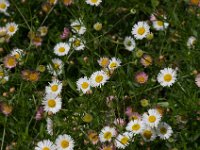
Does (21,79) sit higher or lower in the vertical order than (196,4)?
lower

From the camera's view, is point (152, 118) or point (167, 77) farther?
point (167, 77)

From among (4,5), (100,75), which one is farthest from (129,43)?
(4,5)

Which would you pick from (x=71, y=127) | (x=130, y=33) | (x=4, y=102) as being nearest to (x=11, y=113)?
(x=4, y=102)

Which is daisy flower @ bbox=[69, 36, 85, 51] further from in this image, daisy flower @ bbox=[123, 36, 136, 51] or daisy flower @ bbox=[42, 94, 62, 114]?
daisy flower @ bbox=[42, 94, 62, 114]

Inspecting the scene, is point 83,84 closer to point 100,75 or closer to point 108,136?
point 100,75

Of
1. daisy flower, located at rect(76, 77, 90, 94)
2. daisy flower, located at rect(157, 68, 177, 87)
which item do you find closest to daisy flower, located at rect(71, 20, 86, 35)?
daisy flower, located at rect(76, 77, 90, 94)

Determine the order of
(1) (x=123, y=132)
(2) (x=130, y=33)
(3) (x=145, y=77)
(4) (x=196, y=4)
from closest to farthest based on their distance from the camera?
(1) (x=123, y=132)
(3) (x=145, y=77)
(4) (x=196, y=4)
(2) (x=130, y=33)

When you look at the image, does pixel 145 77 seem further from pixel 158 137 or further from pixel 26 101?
pixel 26 101
